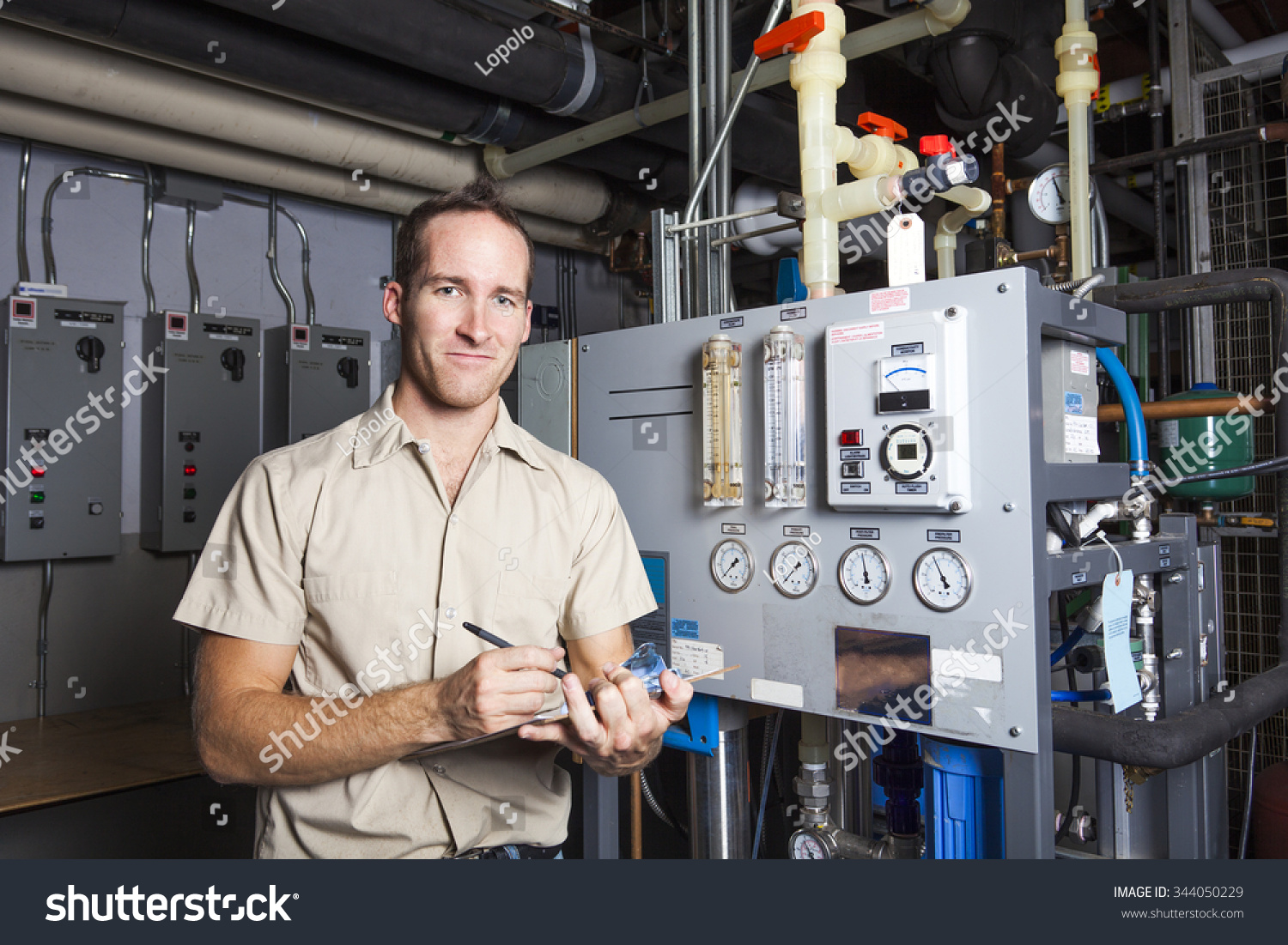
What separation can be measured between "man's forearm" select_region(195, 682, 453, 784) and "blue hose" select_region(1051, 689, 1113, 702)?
123 centimetres

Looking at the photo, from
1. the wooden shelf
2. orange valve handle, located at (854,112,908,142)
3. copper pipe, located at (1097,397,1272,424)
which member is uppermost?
orange valve handle, located at (854,112,908,142)

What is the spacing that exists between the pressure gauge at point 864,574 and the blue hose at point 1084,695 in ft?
1.52

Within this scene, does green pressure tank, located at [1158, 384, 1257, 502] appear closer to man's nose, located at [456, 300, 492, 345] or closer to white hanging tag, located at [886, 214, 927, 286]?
white hanging tag, located at [886, 214, 927, 286]

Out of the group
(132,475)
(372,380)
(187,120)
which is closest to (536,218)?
(372,380)

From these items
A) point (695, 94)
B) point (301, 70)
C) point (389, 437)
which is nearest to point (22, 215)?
point (301, 70)

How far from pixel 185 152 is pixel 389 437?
258 centimetres

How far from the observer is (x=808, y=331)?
171cm

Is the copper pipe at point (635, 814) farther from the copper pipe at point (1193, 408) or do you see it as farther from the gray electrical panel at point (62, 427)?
the gray electrical panel at point (62, 427)

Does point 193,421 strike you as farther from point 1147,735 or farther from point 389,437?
point 1147,735

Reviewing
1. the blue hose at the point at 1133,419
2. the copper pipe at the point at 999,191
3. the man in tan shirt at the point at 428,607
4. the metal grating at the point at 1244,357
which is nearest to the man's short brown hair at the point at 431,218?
the man in tan shirt at the point at 428,607

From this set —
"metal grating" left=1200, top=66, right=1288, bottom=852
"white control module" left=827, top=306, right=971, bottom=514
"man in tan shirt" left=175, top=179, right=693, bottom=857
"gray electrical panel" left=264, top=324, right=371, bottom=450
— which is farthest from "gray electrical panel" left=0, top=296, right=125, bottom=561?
"metal grating" left=1200, top=66, right=1288, bottom=852

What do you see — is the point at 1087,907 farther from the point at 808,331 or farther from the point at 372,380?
the point at 372,380

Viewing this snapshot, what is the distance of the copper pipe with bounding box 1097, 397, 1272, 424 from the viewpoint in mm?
1867

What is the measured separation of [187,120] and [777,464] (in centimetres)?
252
